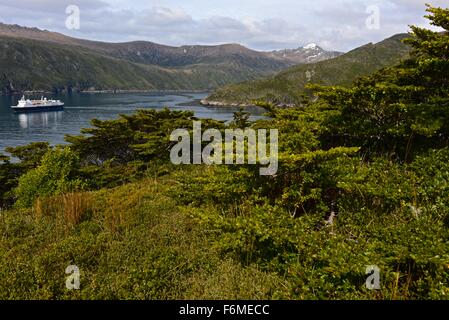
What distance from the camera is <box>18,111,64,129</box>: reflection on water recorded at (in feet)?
284

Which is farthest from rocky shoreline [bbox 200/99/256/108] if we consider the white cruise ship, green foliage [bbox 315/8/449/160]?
green foliage [bbox 315/8/449/160]

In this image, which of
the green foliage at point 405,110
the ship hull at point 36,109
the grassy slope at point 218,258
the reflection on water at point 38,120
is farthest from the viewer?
the ship hull at point 36,109

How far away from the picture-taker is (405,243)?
176 inches

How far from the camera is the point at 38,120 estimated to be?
313 ft

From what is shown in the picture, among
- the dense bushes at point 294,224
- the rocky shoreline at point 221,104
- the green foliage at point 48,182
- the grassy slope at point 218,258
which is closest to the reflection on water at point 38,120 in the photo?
the green foliage at point 48,182

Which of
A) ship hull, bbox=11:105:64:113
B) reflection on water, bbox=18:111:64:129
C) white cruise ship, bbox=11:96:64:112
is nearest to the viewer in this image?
reflection on water, bbox=18:111:64:129

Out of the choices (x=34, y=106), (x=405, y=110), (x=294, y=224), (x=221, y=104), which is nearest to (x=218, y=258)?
(x=294, y=224)

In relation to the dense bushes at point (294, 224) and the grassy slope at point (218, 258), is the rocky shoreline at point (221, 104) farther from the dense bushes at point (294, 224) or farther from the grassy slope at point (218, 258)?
the grassy slope at point (218, 258)

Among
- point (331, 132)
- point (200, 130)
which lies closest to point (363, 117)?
point (331, 132)

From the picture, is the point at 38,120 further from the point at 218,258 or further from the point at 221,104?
the point at 218,258

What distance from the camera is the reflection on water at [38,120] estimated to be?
86.5 m

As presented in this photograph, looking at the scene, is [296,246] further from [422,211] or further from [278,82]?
[278,82]

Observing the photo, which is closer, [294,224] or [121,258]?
[294,224]

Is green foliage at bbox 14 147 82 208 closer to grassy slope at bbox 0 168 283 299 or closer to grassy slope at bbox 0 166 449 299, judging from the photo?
grassy slope at bbox 0 168 283 299
